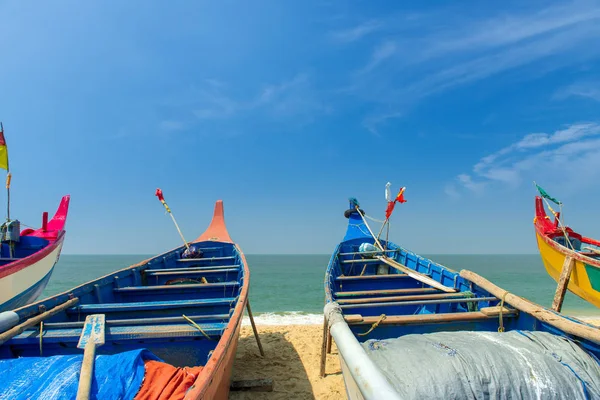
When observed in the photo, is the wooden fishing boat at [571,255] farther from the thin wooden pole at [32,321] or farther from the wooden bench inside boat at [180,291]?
the thin wooden pole at [32,321]

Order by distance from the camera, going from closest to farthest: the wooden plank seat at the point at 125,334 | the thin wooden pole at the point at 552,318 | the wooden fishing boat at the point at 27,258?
the thin wooden pole at the point at 552,318 → the wooden plank seat at the point at 125,334 → the wooden fishing boat at the point at 27,258

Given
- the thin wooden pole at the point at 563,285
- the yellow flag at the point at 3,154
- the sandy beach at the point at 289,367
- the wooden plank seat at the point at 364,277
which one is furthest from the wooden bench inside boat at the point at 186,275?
the yellow flag at the point at 3,154

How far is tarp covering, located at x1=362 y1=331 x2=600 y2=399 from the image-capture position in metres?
2.10

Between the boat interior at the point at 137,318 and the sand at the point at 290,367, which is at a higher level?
the boat interior at the point at 137,318

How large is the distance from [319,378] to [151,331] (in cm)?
366

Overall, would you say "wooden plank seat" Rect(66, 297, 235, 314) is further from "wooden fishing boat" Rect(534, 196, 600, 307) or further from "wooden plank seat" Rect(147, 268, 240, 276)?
"wooden fishing boat" Rect(534, 196, 600, 307)

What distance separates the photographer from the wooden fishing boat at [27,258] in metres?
8.03

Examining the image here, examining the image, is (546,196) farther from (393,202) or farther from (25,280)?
(25,280)

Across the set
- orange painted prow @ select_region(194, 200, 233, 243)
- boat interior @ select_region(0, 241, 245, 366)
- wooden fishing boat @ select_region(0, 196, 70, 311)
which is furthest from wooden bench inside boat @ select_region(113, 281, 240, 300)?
wooden fishing boat @ select_region(0, 196, 70, 311)

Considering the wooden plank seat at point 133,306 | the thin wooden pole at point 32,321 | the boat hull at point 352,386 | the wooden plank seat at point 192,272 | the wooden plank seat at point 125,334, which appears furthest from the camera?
the wooden plank seat at point 192,272

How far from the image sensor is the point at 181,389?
83.7 inches

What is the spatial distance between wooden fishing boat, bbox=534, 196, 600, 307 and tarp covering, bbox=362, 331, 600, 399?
5540mm

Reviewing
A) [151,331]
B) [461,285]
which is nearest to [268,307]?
[461,285]

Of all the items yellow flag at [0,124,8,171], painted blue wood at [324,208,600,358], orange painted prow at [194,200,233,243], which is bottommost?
painted blue wood at [324,208,600,358]
